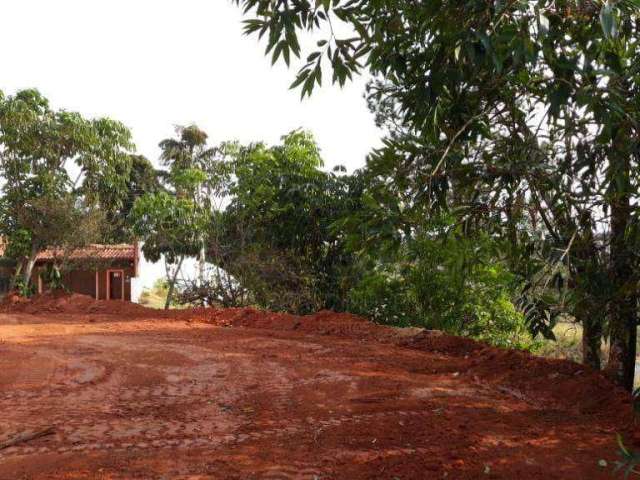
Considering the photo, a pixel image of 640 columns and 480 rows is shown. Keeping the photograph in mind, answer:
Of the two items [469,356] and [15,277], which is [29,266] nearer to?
[15,277]

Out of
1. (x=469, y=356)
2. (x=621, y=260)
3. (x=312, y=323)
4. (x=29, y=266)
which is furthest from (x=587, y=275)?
(x=29, y=266)

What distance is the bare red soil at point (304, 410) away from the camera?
392 centimetres

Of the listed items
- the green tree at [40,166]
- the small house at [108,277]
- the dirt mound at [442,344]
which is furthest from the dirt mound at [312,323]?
the small house at [108,277]

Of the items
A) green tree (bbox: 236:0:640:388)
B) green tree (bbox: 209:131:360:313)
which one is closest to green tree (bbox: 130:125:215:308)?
green tree (bbox: 209:131:360:313)

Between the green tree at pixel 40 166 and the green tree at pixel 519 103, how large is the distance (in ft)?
48.5

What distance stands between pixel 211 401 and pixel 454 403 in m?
2.32

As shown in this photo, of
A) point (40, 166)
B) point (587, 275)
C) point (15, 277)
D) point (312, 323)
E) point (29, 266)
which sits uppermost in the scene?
point (40, 166)

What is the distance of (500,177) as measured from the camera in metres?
5.49

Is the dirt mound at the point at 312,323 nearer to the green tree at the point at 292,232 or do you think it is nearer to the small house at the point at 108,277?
the green tree at the point at 292,232

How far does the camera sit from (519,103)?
6.40m

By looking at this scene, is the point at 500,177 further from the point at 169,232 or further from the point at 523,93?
the point at 169,232

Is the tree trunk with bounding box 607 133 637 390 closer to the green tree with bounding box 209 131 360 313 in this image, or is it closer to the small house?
the green tree with bounding box 209 131 360 313

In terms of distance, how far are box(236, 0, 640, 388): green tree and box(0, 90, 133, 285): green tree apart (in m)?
14.8

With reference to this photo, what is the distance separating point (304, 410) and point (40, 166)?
16418 millimetres
